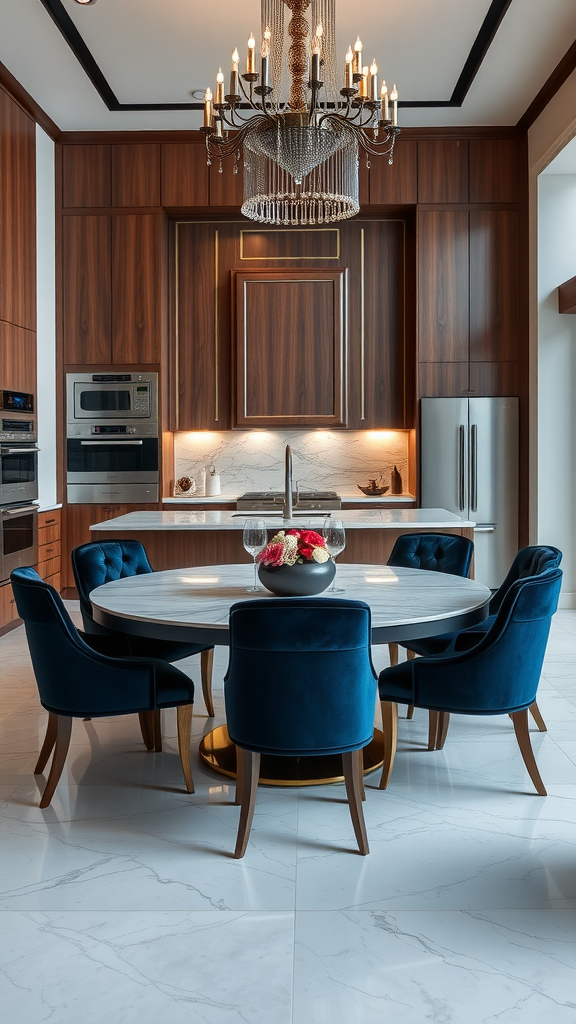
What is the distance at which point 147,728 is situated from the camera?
330cm

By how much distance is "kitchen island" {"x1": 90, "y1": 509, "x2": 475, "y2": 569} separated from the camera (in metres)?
4.12

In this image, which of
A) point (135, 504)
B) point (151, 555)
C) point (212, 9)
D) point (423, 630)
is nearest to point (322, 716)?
point (423, 630)

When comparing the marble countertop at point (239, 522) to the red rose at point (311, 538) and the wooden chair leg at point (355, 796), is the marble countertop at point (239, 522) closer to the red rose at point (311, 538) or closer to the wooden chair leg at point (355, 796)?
the red rose at point (311, 538)

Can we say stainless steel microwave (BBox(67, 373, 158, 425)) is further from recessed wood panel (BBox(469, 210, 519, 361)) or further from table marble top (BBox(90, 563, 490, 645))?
table marble top (BBox(90, 563, 490, 645))

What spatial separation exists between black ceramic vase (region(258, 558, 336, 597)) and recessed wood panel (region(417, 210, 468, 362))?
13.2 feet

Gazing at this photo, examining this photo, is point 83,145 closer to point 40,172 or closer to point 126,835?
point 40,172

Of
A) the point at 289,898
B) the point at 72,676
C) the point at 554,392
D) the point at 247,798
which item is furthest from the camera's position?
the point at 554,392

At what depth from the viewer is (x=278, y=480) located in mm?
7164

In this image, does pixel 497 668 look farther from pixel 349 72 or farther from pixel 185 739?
pixel 349 72

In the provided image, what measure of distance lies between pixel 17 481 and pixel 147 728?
269cm

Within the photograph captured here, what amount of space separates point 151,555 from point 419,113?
380 centimetres

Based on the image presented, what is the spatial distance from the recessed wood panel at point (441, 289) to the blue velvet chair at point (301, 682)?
4.50 meters

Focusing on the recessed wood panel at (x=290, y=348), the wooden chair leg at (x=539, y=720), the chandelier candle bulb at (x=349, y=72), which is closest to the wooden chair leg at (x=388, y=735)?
the wooden chair leg at (x=539, y=720)

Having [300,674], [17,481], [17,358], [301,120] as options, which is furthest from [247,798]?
[17,358]
